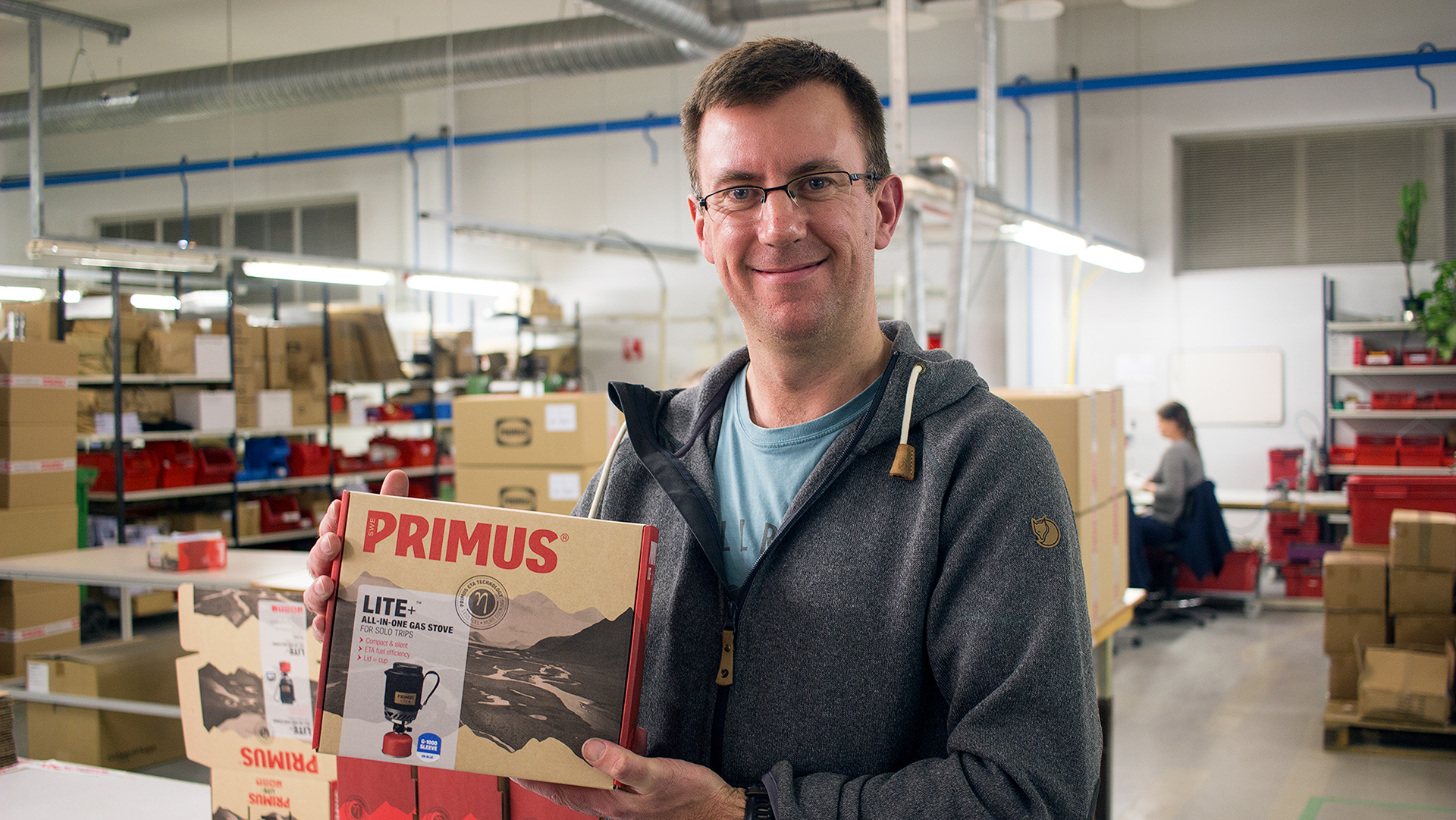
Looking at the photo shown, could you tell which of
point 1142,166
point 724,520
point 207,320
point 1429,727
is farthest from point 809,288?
point 1142,166

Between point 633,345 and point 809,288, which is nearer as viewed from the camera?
point 809,288

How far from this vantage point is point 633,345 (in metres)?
10.1

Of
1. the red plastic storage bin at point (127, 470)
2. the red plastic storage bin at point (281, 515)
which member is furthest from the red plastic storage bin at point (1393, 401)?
the red plastic storage bin at point (127, 470)

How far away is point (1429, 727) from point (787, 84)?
14.7 ft

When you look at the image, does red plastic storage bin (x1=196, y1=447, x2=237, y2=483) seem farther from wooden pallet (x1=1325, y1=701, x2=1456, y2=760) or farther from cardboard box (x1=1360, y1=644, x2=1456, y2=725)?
cardboard box (x1=1360, y1=644, x2=1456, y2=725)

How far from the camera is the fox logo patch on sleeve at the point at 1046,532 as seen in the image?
94cm

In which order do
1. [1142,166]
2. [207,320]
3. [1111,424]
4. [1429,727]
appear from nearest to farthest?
[1111,424] < [1429,727] < [207,320] < [1142,166]

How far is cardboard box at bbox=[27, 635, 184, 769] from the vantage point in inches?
146

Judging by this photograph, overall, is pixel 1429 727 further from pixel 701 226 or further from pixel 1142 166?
pixel 1142 166

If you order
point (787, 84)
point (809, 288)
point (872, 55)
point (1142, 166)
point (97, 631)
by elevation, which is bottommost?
point (97, 631)

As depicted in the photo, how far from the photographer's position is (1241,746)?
4.30 m

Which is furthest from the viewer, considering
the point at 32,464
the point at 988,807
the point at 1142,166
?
the point at 1142,166

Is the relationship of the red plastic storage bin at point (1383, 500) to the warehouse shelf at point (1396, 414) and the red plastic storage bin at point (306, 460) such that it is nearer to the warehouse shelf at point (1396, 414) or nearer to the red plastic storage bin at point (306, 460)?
the warehouse shelf at point (1396, 414)

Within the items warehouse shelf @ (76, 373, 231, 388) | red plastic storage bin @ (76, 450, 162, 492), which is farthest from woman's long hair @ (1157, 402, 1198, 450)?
red plastic storage bin @ (76, 450, 162, 492)
